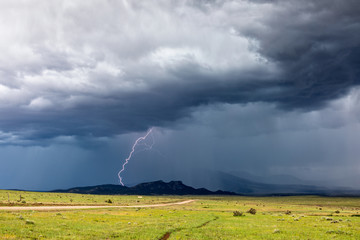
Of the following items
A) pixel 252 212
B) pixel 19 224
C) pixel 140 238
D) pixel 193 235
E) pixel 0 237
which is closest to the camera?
pixel 0 237

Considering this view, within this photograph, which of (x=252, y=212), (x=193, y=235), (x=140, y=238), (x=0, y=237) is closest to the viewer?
(x=0, y=237)

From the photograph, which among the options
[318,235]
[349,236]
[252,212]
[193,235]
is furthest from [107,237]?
[252,212]

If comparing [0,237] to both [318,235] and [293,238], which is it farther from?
[318,235]

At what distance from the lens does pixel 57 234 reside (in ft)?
101

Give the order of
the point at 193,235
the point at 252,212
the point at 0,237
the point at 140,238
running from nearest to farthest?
the point at 0,237
the point at 140,238
the point at 193,235
the point at 252,212

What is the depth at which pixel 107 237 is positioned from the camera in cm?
3108

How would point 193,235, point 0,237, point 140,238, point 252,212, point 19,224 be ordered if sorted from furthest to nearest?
point 252,212 < point 19,224 < point 193,235 < point 140,238 < point 0,237

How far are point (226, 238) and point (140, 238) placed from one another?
30.6ft

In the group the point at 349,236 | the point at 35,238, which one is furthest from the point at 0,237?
the point at 349,236

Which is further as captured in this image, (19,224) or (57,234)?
(19,224)

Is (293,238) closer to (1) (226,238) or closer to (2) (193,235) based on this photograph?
(1) (226,238)

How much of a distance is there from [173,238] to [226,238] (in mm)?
5817

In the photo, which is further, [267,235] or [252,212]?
[252,212]

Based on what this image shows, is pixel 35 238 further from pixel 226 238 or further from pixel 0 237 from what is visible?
pixel 226 238
